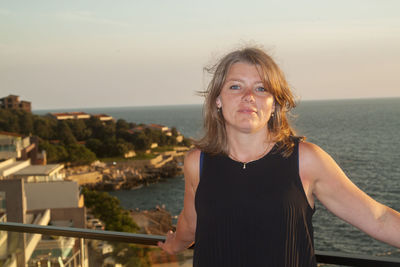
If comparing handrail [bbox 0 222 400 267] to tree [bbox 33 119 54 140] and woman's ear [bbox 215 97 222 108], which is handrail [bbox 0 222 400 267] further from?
tree [bbox 33 119 54 140]

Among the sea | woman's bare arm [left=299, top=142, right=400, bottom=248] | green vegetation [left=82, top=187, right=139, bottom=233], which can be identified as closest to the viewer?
woman's bare arm [left=299, top=142, right=400, bottom=248]

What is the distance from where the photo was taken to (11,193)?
1482 cm

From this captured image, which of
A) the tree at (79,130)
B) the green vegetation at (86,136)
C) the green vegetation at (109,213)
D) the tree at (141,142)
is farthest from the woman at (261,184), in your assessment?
the tree at (79,130)

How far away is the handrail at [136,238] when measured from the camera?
134cm

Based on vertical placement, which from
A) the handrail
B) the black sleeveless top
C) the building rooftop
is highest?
the black sleeveless top

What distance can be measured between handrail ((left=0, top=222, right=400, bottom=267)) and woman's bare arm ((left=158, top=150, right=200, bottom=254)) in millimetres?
54

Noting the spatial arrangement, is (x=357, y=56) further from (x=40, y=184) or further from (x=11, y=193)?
(x=11, y=193)

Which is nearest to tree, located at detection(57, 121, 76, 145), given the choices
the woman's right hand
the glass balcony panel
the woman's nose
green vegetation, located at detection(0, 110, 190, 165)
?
green vegetation, located at detection(0, 110, 190, 165)

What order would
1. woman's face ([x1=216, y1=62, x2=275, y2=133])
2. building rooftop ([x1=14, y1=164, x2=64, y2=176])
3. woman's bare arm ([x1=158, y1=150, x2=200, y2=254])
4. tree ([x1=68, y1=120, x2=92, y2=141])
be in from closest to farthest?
1. woman's face ([x1=216, y1=62, x2=275, y2=133])
2. woman's bare arm ([x1=158, y1=150, x2=200, y2=254])
3. building rooftop ([x1=14, y1=164, x2=64, y2=176])
4. tree ([x1=68, y1=120, x2=92, y2=141])

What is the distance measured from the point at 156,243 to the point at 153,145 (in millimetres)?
60854

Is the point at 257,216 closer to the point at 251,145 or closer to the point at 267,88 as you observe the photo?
the point at 251,145

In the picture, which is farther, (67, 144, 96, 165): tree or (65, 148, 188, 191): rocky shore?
(67, 144, 96, 165): tree

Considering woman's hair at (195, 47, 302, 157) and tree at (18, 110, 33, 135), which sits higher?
woman's hair at (195, 47, 302, 157)

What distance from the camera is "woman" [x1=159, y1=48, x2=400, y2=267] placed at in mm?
1192
